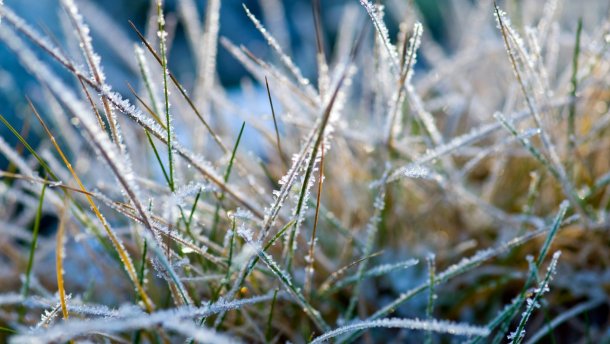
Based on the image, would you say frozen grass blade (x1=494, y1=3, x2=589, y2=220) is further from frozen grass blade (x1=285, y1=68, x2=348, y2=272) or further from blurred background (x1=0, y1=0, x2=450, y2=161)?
blurred background (x1=0, y1=0, x2=450, y2=161)

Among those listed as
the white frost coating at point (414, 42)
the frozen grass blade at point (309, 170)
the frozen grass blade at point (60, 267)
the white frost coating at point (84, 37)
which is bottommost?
the frozen grass blade at point (60, 267)

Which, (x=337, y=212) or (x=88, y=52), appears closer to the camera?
(x=88, y=52)

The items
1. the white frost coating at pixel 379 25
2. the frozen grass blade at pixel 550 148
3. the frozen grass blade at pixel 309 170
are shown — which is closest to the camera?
the frozen grass blade at pixel 309 170

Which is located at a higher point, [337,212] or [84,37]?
[84,37]

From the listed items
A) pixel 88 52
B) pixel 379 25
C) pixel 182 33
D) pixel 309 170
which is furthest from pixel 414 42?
pixel 182 33

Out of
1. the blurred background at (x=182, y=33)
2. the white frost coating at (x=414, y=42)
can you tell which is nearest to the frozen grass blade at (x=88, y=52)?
the white frost coating at (x=414, y=42)

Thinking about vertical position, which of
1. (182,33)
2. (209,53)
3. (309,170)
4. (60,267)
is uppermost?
(182,33)

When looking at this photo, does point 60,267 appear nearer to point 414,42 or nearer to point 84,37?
point 84,37

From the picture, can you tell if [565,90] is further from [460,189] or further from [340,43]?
[340,43]

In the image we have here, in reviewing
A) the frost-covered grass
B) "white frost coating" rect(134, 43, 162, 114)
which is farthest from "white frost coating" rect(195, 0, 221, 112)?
"white frost coating" rect(134, 43, 162, 114)

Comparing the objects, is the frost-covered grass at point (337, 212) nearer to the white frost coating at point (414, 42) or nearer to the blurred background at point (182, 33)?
the white frost coating at point (414, 42)
